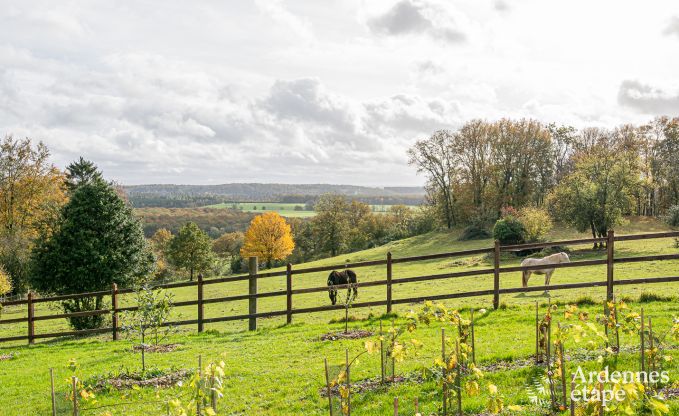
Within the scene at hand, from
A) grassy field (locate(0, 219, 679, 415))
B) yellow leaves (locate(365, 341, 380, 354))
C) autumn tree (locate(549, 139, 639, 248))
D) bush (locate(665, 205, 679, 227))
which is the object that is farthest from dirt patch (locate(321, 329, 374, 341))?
bush (locate(665, 205, 679, 227))

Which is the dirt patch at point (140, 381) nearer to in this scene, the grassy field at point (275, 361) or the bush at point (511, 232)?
the grassy field at point (275, 361)

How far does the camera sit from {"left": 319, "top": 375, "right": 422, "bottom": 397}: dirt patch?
6.92m

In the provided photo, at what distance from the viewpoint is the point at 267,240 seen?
51188 millimetres

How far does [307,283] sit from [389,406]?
25306mm

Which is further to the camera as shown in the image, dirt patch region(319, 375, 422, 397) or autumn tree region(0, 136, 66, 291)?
autumn tree region(0, 136, 66, 291)

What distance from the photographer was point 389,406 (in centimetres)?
627

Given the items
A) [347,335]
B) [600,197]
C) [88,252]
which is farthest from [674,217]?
[88,252]

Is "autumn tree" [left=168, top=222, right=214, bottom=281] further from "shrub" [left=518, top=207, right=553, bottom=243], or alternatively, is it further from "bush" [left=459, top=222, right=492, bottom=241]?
"shrub" [left=518, top=207, right=553, bottom=243]

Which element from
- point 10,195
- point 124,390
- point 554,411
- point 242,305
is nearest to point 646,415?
point 554,411

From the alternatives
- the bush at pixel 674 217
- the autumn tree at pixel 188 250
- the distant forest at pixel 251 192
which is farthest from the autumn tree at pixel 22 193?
the distant forest at pixel 251 192

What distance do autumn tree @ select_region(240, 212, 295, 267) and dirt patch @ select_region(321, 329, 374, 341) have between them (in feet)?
133

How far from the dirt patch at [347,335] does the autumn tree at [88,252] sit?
10.3 m

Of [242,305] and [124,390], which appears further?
[242,305]

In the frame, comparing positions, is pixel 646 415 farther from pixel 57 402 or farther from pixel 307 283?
pixel 307 283
